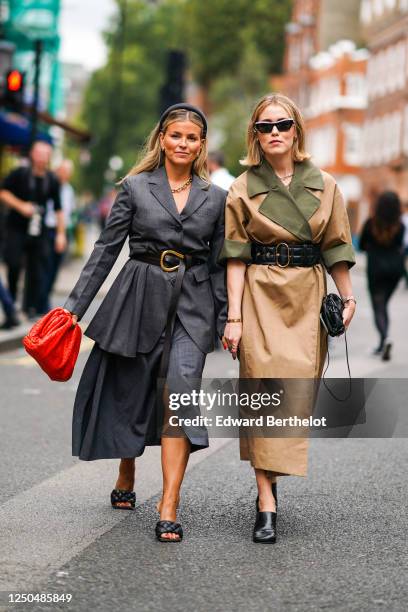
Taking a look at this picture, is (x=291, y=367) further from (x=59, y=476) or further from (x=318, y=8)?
(x=318, y=8)

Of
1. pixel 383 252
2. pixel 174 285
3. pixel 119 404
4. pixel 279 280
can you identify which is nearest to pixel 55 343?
pixel 119 404

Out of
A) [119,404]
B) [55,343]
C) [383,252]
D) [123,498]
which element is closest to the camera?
[55,343]

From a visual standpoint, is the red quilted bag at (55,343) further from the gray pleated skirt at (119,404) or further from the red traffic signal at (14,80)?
the red traffic signal at (14,80)

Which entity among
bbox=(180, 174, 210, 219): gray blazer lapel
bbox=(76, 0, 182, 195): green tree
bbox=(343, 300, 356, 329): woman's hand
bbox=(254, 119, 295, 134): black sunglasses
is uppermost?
bbox=(76, 0, 182, 195): green tree

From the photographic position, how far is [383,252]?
535 inches

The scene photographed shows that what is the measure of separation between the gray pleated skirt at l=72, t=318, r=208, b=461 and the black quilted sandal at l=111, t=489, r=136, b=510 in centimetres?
40

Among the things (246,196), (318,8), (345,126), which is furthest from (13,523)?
(318,8)

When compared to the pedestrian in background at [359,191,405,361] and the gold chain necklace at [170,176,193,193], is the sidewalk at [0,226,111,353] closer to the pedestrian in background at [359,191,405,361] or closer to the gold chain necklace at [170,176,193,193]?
the pedestrian in background at [359,191,405,361]

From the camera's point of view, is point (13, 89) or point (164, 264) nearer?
point (164, 264)

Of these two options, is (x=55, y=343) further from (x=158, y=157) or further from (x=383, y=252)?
(x=383, y=252)

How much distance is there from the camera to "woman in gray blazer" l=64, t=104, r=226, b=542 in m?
5.57

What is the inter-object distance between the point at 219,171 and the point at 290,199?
22.8ft

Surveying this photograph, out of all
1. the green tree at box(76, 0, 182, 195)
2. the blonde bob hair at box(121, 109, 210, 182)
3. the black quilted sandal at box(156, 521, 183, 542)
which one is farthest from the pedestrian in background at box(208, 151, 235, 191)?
the green tree at box(76, 0, 182, 195)

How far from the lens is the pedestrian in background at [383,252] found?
13.2 m
